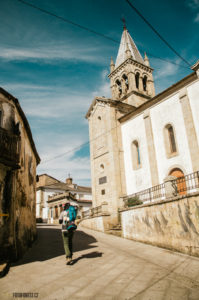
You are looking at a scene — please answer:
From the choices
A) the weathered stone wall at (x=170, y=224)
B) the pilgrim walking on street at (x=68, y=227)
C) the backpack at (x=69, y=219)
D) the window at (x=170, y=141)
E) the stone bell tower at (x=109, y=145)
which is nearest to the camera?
the pilgrim walking on street at (x=68, y=227)

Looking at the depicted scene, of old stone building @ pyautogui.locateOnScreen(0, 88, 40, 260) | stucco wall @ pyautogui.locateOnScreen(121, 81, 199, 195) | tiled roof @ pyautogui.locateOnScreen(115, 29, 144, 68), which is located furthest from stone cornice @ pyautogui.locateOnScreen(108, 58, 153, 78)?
old stone building @ pyautogui.locateOnScreen(0, 88, 40, 260)

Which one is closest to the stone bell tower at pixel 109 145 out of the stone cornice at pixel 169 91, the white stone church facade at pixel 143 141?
the white stone church facade at pixel 143 141

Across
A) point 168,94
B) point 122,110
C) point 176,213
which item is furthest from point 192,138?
point 122,110

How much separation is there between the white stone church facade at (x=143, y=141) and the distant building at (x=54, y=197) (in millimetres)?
13079

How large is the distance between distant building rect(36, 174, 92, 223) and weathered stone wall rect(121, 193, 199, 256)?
2176cm

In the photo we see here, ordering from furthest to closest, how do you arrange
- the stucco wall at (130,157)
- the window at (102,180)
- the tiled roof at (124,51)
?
the tiled roof at (124,51), the window at (102,180), the stucco wall at (130,157)

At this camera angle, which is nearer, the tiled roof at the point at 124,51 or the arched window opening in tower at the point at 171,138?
the arched window opening in tower at the point at 171,138

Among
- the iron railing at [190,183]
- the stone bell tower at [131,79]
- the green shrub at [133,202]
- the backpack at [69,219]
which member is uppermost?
the stone bell tower at [131,79]

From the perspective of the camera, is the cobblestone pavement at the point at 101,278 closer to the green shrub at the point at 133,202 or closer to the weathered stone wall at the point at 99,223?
the green shrub at the point at 133,202

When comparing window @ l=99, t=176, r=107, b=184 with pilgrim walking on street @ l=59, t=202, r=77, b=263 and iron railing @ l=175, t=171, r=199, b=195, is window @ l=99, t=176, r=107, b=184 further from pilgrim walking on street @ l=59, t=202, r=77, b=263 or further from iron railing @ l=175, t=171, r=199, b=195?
pilgrim walking on street @ l=59, t=202, r=77, b=263

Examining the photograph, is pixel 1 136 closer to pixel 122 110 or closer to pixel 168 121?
pixel 168 121

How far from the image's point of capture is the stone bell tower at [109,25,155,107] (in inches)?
1148

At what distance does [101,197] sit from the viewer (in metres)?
20.8

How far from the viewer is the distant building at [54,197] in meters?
34.3
